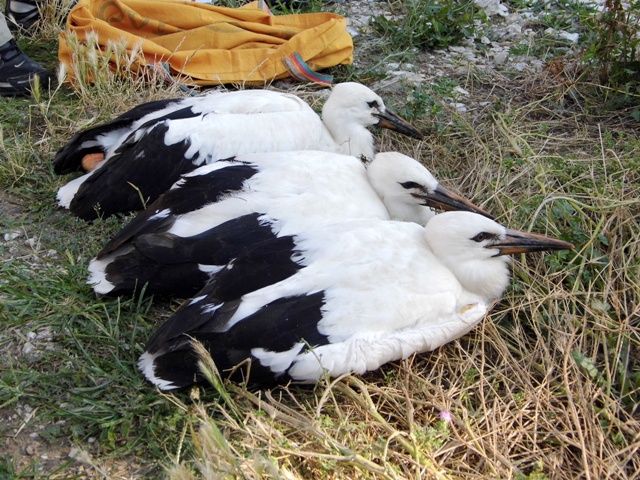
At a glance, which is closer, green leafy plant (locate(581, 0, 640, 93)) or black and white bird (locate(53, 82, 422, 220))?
black and white bird (locate(53, 82, 422, 220))

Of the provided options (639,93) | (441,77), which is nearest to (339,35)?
(441,77)

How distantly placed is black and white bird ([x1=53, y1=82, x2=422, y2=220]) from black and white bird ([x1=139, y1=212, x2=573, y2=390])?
86cm

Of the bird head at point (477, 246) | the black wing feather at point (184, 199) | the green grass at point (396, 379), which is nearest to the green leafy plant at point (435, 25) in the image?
the green grass at point (396, 379)

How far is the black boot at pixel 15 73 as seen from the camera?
4371 mm

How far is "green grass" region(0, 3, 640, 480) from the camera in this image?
2348 mm

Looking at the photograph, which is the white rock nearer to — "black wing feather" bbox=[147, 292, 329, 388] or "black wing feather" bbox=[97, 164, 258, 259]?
"black wing feather" bbox=[97, 164, 258, 259]

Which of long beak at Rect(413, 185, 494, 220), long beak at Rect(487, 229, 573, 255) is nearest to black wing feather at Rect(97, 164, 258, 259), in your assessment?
long beak at Rect(413, 185, 494, 220)

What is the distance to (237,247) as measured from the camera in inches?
113

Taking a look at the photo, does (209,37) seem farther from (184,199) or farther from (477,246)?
(477,246)

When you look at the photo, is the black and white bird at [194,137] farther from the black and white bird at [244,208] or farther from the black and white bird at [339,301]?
the black and white bird at [339,301]

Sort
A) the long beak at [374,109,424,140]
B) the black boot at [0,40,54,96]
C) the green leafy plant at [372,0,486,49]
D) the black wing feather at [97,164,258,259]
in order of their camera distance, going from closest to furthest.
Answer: the black wing feather at [97,164,258,259] → the long beak at [374,109,424,140] → the black boot at [0,40,54,96] → the green leafy plant at [372,0,486,49]

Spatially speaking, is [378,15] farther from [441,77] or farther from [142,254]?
[142,254]

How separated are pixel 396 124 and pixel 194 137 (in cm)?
108

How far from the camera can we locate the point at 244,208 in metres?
3.02
